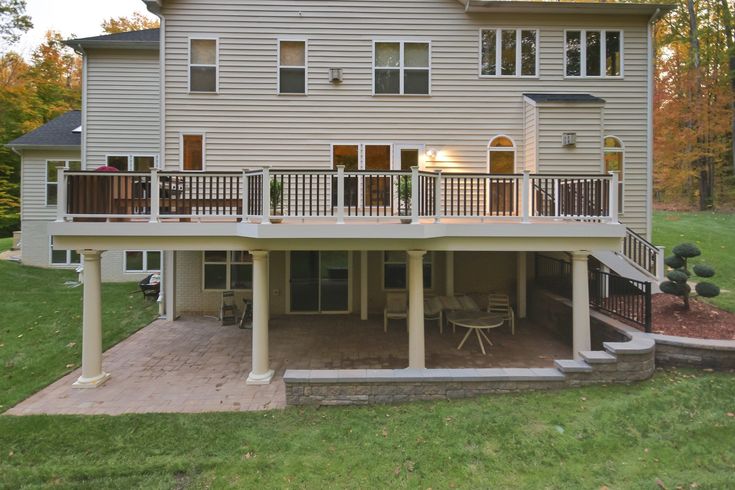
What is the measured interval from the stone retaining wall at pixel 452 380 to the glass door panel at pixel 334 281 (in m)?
5.28

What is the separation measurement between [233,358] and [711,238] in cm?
1756

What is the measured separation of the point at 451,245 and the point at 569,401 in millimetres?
2887

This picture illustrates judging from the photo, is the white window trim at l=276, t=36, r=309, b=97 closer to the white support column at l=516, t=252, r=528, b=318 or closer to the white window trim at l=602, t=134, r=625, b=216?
the white support column at l=516, t=252, r=528, b=318

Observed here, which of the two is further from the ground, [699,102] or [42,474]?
[699,102]

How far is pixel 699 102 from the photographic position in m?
21.5

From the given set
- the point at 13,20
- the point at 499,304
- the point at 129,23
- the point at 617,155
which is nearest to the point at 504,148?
the point at 617,155

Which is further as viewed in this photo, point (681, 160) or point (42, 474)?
point (681, 160)

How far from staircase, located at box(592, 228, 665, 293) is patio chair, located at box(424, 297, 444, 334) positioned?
3.91 metres

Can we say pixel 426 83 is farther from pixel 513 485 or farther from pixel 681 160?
Answer: pixel 681 160

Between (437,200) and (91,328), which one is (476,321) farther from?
(91,328)

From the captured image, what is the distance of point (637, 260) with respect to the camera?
9695mm

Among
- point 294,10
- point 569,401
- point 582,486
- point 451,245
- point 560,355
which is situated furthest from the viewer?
point 294,10

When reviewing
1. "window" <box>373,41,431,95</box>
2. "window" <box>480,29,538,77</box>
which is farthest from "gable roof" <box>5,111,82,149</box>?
"window" <box>480,29,538,77</box>

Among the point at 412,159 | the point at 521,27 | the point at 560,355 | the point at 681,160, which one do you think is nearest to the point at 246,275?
the point at 412,159
